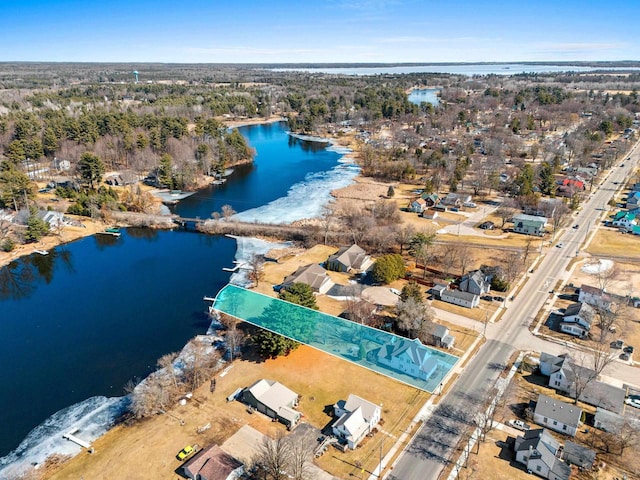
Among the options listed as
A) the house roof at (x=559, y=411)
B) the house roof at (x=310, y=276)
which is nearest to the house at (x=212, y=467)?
the house roof at (x=559, y=411)

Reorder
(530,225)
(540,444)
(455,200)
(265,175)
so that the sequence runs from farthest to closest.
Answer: (265,175)
(455,200)
(530,225)
(540,444)

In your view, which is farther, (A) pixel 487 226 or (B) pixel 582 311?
(A) pixel 487 226

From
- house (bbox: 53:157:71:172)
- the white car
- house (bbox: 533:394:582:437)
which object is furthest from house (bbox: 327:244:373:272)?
house (bbox: 53:157:71:172)

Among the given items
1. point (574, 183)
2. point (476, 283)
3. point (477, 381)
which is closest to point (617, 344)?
point (476, 283)

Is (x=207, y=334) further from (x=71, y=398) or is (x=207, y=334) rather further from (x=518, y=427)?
(x=518, y=427)

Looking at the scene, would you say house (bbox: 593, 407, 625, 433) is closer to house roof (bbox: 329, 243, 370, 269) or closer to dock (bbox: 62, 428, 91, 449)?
house roof (bbox: 329, 243, 370, 269)

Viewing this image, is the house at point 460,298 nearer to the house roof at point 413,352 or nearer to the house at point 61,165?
the house roof at point 413,352

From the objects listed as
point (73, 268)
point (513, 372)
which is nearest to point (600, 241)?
point (513, 372)

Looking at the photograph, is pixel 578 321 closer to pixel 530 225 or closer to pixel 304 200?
pixel 530 225
